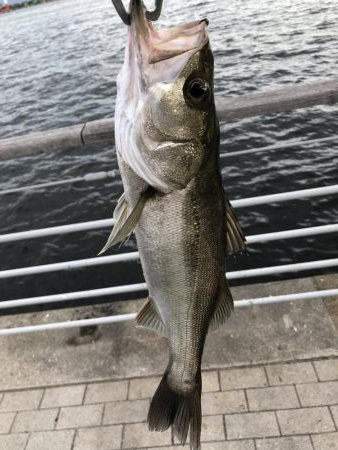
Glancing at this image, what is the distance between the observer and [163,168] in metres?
1.74

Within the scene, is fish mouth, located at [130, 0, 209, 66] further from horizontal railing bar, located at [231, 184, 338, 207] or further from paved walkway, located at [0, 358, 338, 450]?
paved walkway, located at [0, 358, 338, 450]

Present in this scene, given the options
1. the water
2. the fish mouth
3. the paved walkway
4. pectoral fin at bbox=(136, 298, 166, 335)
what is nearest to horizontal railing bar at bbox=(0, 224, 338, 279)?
pectoral fin at bbox=(136, 298, 166, 335)

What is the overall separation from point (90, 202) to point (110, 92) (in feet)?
27.2

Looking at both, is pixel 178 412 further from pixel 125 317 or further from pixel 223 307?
pixel 125 317

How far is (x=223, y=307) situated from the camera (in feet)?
7.09

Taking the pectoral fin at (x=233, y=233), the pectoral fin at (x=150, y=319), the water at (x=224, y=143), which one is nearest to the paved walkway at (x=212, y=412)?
the pectoral fin at (x=150, y=319)

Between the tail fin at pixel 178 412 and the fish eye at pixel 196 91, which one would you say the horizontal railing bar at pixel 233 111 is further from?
the tail fin at pixel 178 412

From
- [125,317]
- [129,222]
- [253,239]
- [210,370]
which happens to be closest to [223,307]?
[129,222]

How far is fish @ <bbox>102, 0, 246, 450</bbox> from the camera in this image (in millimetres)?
1613

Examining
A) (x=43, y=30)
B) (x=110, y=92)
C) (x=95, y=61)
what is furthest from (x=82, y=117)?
(x=43, y=30)

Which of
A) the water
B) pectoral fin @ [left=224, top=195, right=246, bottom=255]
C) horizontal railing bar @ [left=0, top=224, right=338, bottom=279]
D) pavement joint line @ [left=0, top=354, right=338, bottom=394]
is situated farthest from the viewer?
the water

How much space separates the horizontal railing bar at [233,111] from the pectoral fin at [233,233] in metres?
0.98

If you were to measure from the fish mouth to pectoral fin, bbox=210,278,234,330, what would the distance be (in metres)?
1.14

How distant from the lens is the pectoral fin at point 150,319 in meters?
2.24
